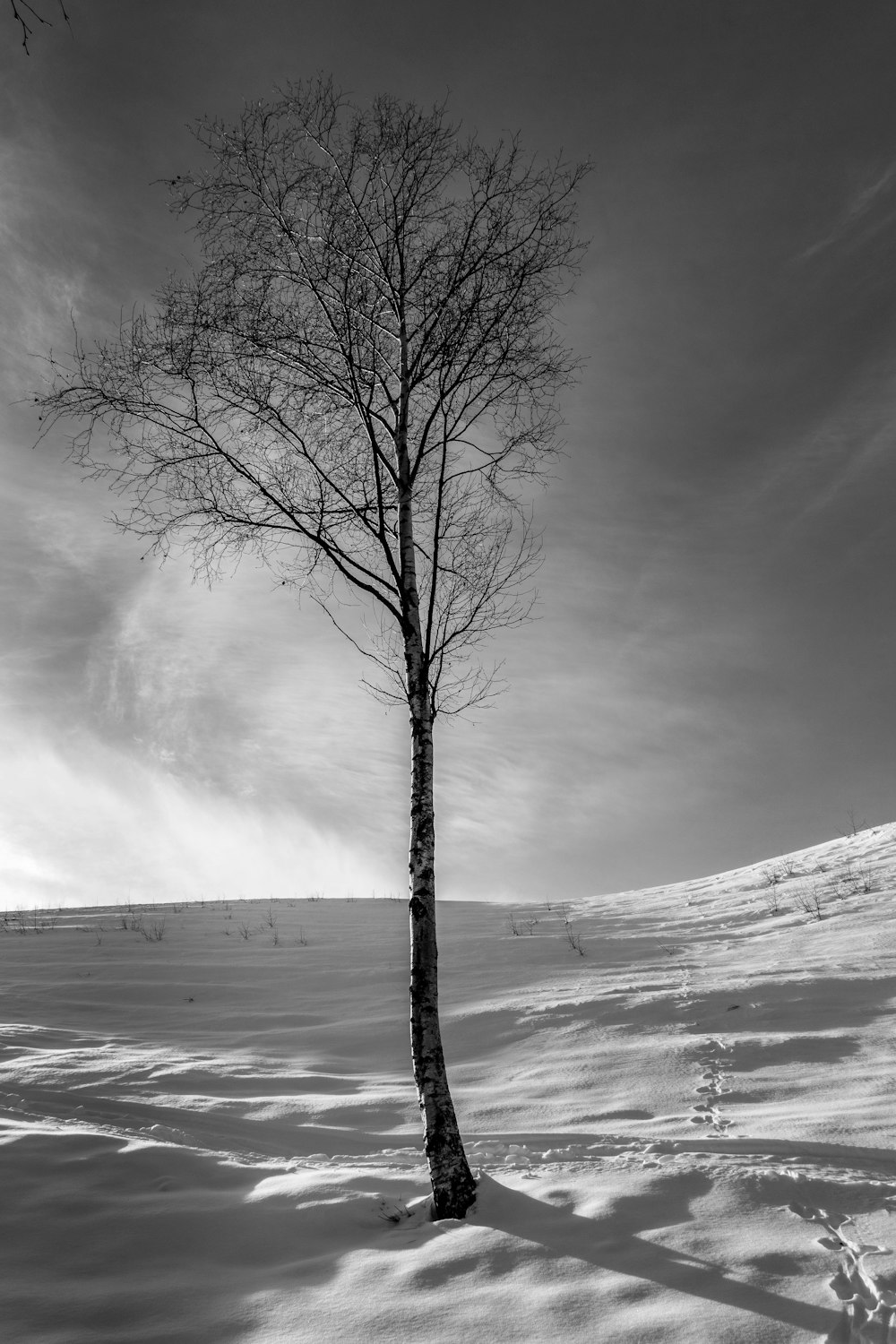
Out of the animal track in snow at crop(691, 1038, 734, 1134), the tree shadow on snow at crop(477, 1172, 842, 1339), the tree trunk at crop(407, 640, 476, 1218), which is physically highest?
the tree trunk at crop(407, 640, 476, 1218)

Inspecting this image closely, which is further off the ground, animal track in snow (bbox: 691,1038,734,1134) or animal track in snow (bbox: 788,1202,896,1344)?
animal track in snow (bbox: 691,1038,734,1134)

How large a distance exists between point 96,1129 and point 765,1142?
4063 millimetres

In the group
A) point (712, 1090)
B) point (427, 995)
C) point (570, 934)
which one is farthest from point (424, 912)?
point (570, 934)

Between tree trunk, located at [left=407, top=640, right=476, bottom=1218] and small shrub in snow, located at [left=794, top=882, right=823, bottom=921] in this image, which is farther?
small shrub in snow, located at [left=794, top=882, right=823, bottom=921]

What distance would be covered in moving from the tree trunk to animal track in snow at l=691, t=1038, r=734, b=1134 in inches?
68.2

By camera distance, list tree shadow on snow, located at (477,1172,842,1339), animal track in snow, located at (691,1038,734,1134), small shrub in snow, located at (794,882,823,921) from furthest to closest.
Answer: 1. small shrub in snow, located at (794,882,823,921)
2. animal track in snow, located at (691,1038,734,1134)
3. tree shadow on snow, located at (477,1172,842,1339)

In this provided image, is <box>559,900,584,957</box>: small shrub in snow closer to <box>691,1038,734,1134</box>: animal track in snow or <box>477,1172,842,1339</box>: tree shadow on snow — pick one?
<box>691,1038,734,1134</box>: animal track in snow

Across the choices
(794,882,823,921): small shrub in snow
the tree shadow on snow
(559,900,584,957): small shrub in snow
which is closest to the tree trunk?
the tree shadow on snow

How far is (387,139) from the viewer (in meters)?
5.63

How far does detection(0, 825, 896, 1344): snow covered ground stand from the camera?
2.83m

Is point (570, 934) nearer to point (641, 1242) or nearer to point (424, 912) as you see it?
point (424, 912)

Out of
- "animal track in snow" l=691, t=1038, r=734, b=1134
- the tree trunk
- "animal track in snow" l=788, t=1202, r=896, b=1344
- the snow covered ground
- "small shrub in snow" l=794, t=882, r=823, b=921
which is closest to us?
"animal track in snow" l=788, t=1202, r=896, b=1344

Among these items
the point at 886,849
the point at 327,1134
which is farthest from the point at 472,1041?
the point at 886,849

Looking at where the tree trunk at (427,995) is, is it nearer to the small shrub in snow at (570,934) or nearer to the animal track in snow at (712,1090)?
the animal track in snow at (712,1090)
